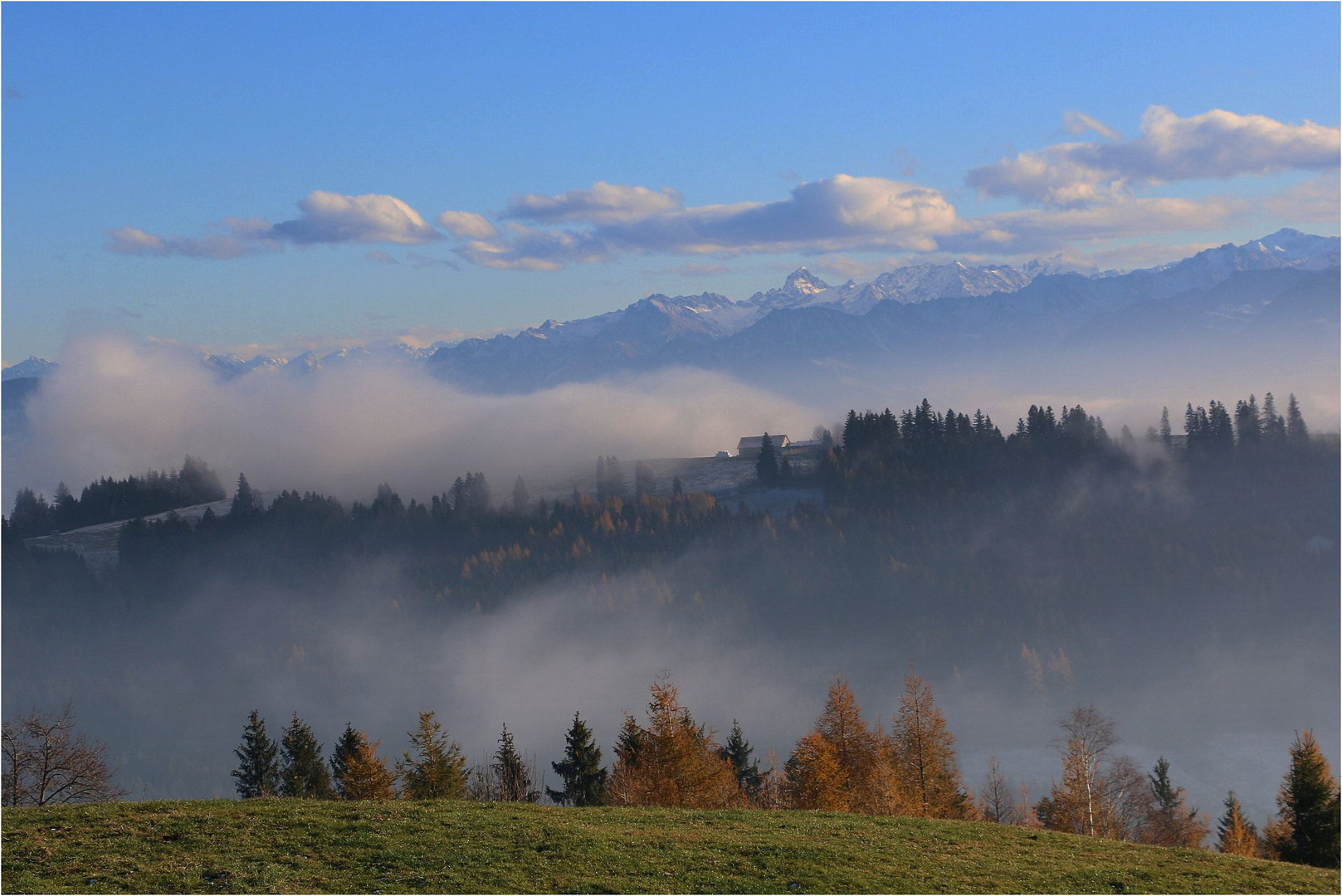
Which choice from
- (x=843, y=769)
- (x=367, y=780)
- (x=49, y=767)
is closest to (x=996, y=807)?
(x=843, y=769)

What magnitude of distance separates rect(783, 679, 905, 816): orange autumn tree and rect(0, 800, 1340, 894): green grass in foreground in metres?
21.1

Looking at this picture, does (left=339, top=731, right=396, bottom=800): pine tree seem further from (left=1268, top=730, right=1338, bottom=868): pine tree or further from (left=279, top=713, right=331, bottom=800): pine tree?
(left=1268, top=730, right=1338, bottom=868): pine tree

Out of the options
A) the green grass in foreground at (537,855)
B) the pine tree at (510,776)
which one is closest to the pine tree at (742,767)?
the pine tree at (510,776)

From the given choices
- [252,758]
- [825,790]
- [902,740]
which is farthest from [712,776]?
[252,758]

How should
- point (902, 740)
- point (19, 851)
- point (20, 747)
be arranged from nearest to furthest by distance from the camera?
1. point (19, 851)
2. point (20, 747)
3. point (902, 740)

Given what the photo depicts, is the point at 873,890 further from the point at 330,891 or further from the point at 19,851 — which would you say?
the point at 19,851

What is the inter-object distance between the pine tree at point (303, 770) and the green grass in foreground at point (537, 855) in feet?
194

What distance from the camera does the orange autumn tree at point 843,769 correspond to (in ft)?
214

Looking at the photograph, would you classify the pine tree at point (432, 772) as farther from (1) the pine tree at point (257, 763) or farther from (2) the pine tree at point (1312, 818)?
(2) the pine tree at point (1312, 818)

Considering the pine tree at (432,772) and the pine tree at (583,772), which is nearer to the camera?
the pine tree at (432,772)

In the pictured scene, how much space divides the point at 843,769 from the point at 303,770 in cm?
5507

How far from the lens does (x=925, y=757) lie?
68.4 meters

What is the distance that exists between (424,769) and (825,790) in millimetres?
28356

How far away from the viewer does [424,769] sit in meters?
74.1
